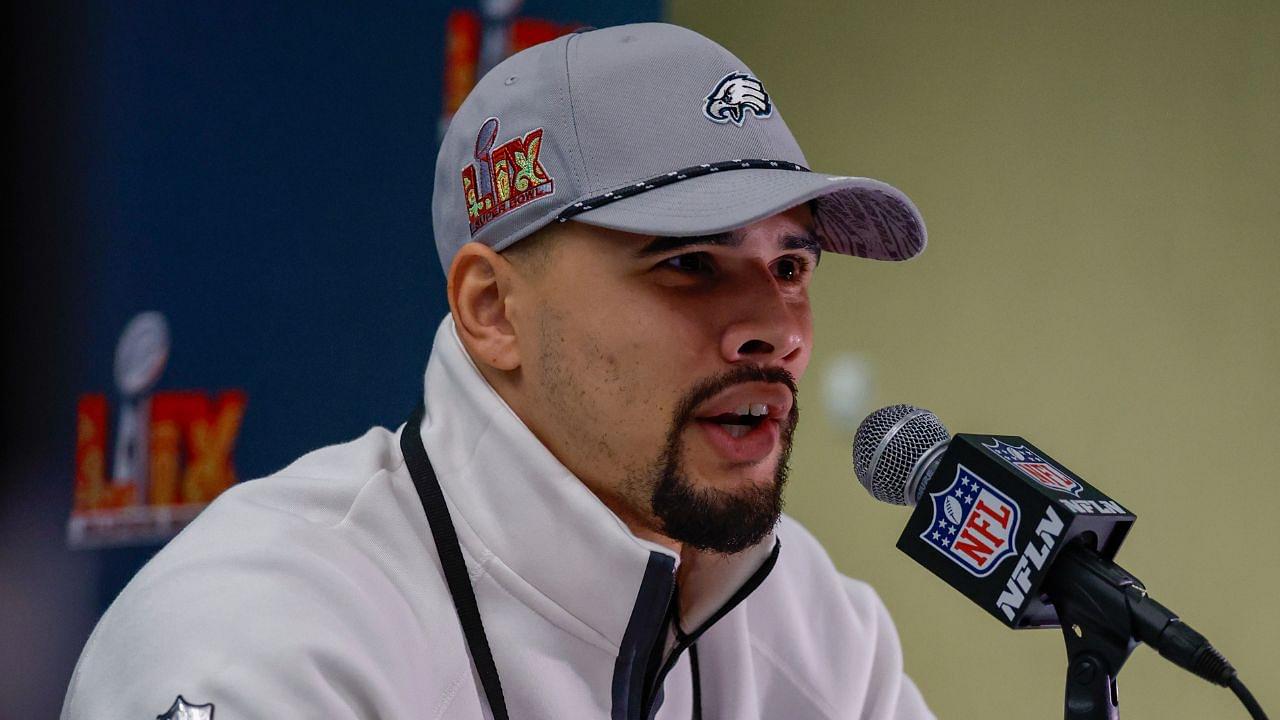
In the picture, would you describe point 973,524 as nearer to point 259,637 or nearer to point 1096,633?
point 1096,633

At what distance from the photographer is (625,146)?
44.3 inches

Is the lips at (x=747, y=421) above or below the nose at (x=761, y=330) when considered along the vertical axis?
below

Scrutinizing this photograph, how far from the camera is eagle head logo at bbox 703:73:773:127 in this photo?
115 centimetres

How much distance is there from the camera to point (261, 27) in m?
1.88

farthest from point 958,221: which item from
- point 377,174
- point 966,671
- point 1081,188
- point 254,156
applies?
point 254,156

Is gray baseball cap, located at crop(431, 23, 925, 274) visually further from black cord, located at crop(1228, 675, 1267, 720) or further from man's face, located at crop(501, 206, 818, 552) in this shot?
black cord, located at crop(1228, 675, 1267, 720)

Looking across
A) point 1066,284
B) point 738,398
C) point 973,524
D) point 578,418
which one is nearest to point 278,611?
point 578,418

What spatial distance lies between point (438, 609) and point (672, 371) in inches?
11.2

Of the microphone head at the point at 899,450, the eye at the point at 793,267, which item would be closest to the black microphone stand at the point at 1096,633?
the microphone head at the point at 899,450

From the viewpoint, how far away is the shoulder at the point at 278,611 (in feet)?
3.06

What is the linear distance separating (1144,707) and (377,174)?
1.92m

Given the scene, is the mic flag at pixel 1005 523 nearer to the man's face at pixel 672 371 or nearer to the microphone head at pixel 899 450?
the microphone head at pixel 899 450

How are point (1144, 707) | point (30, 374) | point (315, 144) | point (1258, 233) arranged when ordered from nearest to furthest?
point (30, 374) → point (315, 144) → point (1258, 233) → point (1144, 707)

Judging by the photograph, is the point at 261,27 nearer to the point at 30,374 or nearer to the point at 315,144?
the point at 315,144
